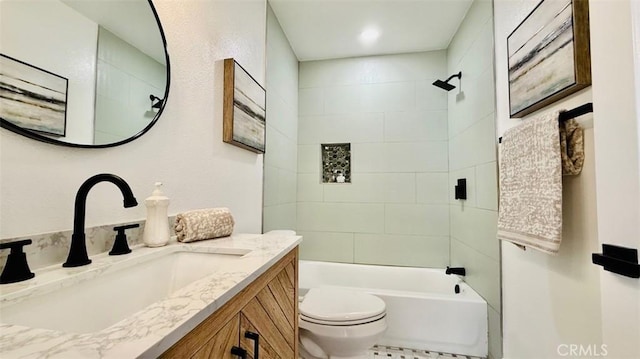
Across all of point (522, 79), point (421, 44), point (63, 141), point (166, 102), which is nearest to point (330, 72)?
point (421, 44)

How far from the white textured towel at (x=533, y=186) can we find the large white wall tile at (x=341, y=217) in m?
1.44

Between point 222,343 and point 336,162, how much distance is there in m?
2.39

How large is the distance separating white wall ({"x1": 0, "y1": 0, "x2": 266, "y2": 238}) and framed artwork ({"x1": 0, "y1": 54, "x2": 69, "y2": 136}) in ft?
0.14

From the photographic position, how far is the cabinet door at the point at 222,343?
0.48m

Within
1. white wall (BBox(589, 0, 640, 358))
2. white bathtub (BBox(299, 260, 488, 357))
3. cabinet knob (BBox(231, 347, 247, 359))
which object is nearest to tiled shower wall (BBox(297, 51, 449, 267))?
white bathtub (BBox(299, 260, 488, 357))

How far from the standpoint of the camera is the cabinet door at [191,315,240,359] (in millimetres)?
485

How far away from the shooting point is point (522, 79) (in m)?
1.31

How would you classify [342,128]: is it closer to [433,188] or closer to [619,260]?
[433,188]

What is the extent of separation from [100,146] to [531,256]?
5.86 feet

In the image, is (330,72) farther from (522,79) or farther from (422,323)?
(422,323)

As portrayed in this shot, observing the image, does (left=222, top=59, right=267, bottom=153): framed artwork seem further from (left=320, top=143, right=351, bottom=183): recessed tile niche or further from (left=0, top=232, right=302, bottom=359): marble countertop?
(left=320, top=143, right=351, bottom=183): recessed tile niche

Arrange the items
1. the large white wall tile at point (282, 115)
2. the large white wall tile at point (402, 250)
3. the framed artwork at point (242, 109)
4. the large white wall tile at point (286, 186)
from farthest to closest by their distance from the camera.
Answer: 1. the large white wall tile at point (402, 250)
2. the large white wall tile at point (286, 186)
3. the large white wall tile at point (282, 115)
4. the framed artwork at point (242, 109)

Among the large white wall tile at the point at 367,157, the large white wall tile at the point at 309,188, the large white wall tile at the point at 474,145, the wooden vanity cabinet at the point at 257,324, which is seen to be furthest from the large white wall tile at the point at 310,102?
the wooden vanity cabinet at the point at 257,324

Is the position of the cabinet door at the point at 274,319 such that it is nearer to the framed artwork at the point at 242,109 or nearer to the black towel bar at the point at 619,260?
the framed artwork at the point at 242,109
